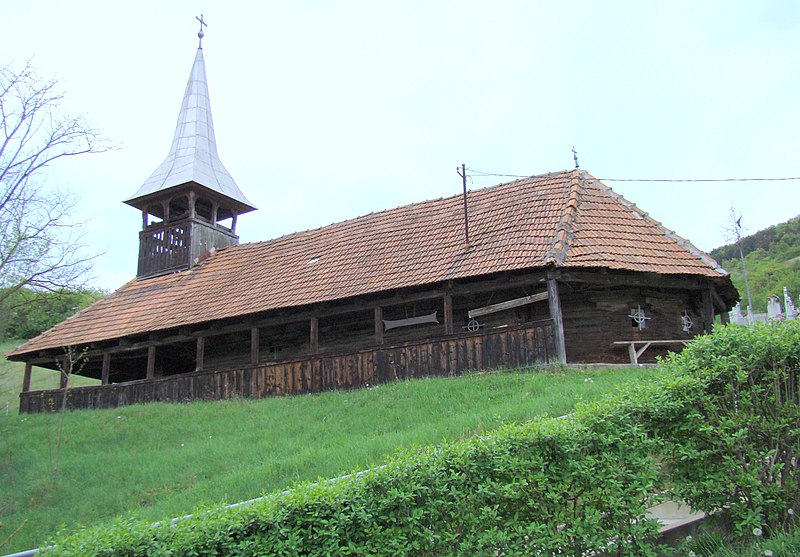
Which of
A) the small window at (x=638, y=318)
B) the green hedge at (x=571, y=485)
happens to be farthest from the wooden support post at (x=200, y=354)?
the green hedge at (x=571, y=485)

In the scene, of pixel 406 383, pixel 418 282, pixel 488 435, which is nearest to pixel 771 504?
pixel 488 435

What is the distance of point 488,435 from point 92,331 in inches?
710

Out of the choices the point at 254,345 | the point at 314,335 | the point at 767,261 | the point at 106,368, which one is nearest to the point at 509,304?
the point at 314,335

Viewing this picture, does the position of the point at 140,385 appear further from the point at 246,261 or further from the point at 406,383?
the point at 406,383

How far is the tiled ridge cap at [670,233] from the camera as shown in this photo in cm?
1570

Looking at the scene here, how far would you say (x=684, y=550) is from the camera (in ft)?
19.2

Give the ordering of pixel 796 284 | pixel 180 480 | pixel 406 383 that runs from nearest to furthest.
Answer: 1. pixel 180 480
2. pixel 406 383
3. pixel 796 284

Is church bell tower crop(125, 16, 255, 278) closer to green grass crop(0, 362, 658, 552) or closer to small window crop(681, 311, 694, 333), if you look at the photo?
green grass crop(0, 362, 658, 552)

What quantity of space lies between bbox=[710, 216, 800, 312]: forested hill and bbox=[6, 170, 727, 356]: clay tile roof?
2714cm

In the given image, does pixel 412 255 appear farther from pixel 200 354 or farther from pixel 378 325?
pixel 200 354

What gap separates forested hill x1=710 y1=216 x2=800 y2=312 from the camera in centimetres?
4719

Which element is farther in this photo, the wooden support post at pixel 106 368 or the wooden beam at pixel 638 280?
the wooden support post at pixel 106 368

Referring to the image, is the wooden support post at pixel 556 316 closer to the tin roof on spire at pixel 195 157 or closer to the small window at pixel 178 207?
the tin roof on spire at pixel 195 157

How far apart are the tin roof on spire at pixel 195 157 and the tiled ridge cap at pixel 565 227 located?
12.9 meters
